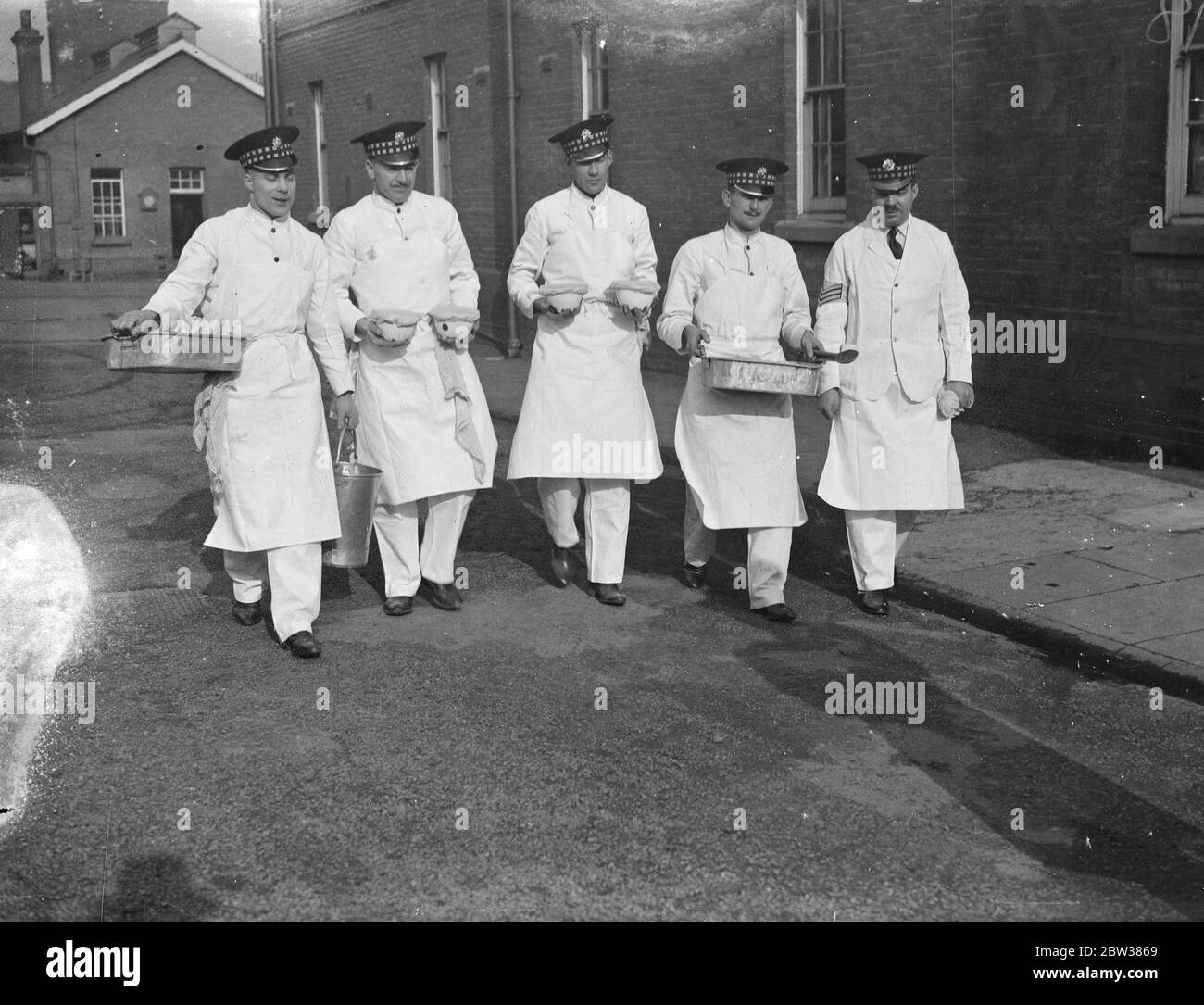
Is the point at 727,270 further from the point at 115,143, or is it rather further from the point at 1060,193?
the point at 115,143

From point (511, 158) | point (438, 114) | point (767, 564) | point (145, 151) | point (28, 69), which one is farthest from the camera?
point (145, 151)

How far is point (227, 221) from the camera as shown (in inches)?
265

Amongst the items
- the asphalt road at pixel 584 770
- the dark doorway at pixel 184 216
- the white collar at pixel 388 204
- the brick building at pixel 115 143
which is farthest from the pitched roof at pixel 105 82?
the asphalt road at pixel 584 770

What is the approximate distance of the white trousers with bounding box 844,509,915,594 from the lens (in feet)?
24.7

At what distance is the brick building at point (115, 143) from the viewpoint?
12.2 metres

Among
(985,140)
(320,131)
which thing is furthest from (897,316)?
(320,131)

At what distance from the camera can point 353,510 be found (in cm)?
702

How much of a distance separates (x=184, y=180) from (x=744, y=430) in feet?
60.3

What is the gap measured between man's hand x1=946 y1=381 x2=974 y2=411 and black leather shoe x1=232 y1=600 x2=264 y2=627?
11.3 ft

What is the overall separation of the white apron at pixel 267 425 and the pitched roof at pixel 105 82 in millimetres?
6904

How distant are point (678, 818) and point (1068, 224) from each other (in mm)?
7724

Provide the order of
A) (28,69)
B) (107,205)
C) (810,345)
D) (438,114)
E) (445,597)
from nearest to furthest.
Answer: (810,345), (445,597), (28,69), (438,114), (107,205)
